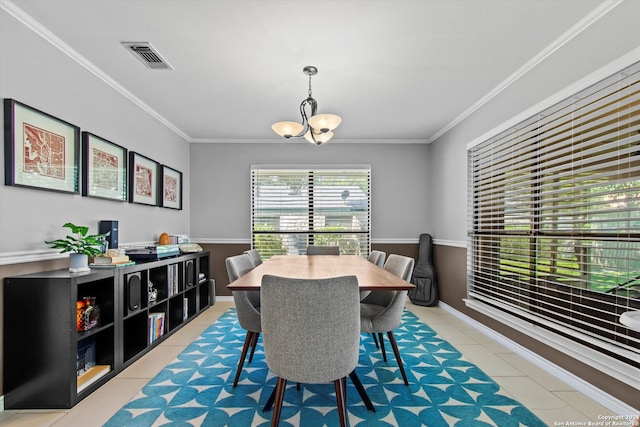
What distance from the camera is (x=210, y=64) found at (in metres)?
2.77

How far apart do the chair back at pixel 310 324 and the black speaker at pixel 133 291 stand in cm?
167

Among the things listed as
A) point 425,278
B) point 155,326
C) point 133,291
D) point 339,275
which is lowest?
point 155,326

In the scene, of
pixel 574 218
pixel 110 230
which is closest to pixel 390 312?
pixel 574 218

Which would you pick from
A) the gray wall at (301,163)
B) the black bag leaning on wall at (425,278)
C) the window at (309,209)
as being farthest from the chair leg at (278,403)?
the gray wall at (301,163)

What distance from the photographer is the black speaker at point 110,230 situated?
114 inches

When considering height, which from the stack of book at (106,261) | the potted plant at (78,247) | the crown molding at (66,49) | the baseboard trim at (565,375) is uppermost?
the crown molding at (66,49)

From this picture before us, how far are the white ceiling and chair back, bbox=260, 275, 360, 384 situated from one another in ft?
5.64

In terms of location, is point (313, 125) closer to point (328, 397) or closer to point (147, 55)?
point (147, 55)

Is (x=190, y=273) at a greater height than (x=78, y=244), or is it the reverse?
(x=78, y=244)

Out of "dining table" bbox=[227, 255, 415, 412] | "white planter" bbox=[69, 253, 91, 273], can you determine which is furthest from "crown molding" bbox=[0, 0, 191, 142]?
"dining table" bbox=[227, 255, 415, 412]

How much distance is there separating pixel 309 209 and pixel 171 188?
6.58 feet

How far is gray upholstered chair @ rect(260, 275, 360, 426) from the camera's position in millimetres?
1512

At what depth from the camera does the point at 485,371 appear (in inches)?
100

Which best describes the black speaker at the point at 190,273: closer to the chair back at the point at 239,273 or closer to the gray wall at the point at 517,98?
the chair back at the point at 239,273
